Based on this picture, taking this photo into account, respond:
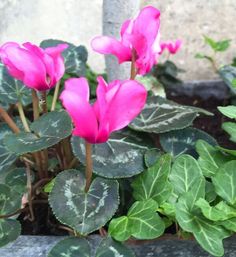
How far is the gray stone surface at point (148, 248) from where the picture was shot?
2.92 ft

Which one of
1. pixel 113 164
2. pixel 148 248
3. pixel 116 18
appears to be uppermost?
pixel 116 18

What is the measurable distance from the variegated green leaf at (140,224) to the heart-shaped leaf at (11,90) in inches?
15.7

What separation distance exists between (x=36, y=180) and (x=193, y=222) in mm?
384

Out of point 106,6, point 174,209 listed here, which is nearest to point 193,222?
point 174,209

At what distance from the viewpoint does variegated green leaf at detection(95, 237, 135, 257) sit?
2.75 ft

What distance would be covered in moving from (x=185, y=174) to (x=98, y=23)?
3.97 ft

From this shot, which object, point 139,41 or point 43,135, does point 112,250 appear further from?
point 139,41

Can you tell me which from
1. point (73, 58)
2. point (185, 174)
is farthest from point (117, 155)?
point (73, 58)

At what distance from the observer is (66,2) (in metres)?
1.94

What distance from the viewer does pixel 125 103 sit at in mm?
742

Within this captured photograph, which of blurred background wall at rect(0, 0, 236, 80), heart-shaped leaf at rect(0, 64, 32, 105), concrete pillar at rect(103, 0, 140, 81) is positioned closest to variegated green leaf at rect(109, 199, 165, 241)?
heart-shaped leaf at rect(0, 64, 32, 105)

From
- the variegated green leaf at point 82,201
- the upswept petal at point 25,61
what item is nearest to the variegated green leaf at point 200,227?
the variegated green leaf at point 82,201

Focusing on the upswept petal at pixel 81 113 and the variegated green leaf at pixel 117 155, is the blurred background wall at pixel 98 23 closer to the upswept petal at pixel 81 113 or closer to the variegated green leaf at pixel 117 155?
the variegated green leaf at pixel 117 155

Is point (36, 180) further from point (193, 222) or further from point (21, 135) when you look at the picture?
point (193, 222)
